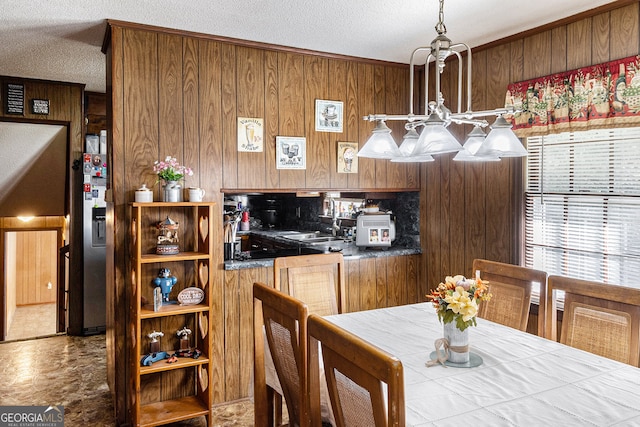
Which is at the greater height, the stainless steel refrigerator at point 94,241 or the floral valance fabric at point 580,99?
the floral valance fabric at point 580,99

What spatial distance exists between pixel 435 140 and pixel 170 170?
5.82 feet

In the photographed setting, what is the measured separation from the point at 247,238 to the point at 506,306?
3.01 metres

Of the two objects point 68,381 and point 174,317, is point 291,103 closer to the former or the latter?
point 174,317

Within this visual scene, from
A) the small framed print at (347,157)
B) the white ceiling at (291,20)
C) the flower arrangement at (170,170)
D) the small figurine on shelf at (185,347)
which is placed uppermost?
the white ceiling at (291,20)

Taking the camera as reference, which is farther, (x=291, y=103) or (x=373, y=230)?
(x=373, y=230)

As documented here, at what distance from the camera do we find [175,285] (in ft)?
10.2

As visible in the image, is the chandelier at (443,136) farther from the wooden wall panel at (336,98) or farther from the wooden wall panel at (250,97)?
the wooden wall panel at (336,98)

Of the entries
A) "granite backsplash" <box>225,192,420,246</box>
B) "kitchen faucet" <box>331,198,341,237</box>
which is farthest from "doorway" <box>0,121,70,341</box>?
"kitchen faucet" <box>331,198,341,237</box>

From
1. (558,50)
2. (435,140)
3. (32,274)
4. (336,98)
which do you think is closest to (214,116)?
(336,98)

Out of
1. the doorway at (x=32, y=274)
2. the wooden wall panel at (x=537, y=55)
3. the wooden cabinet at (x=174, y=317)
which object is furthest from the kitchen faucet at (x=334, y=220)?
the doorway at (x=32, y=274)

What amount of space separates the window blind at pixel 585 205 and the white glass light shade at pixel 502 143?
1124 mm

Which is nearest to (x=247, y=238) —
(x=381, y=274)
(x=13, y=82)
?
(x=381, y=274)

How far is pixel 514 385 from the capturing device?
160cm

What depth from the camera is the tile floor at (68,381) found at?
3038 mm
